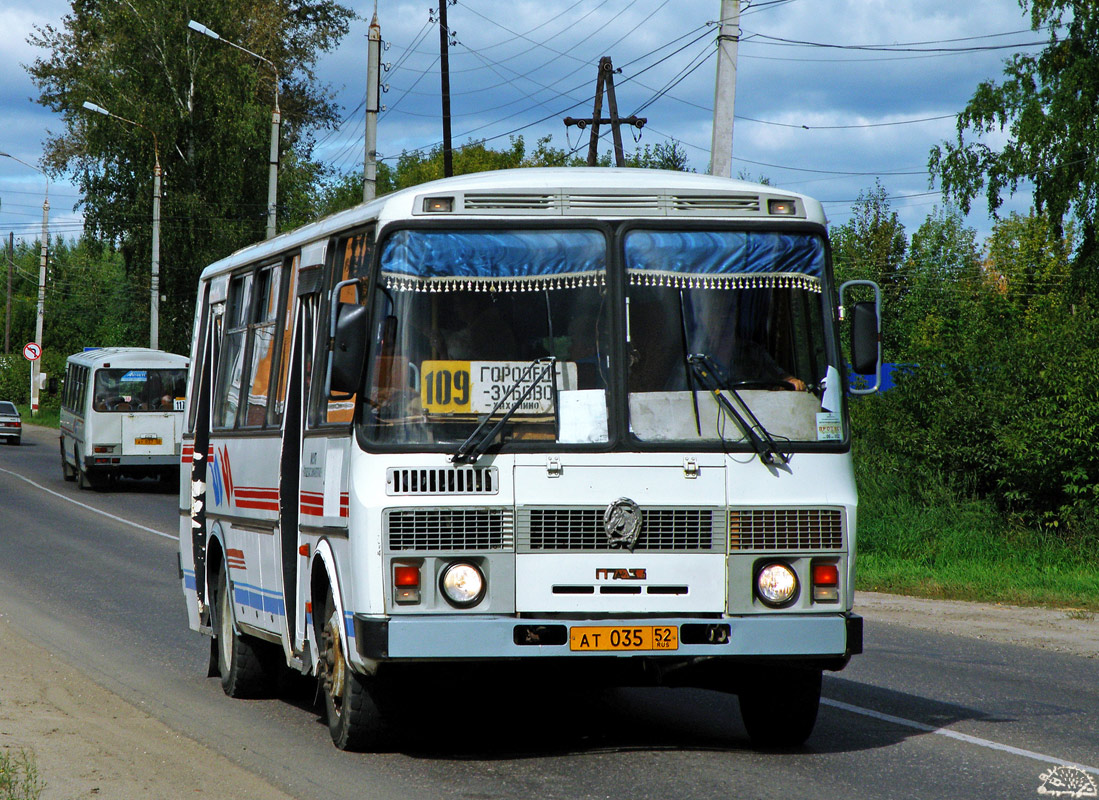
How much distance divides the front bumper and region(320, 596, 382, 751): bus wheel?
1.33 feet

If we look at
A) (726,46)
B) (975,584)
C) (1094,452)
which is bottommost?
(975,584)

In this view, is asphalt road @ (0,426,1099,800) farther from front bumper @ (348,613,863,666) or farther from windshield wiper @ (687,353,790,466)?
windshield wiper @ (687,353,790,466)

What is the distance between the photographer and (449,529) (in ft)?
24.2

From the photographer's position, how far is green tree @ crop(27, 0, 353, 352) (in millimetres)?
53781

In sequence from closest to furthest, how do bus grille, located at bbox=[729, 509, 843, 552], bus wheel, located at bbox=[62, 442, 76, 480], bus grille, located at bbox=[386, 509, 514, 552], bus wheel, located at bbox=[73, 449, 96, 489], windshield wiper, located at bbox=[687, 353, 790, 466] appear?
1. bus grille, located at bbox=[386, 509, 514, 552]
2. bus grille, located at bbox=[729, 509, 843, 552]
3. windshield wiper, located at bbox=[687, 353, 790, 466]
4. bus wheel, located at bbox=[73, 449, 96, 489]
5. bus wheel, located at bbox=[62, 442, 76, 480]

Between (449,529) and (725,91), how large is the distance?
13.8m

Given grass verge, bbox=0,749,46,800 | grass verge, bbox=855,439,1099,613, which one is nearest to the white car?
grass verge, bbox=855,439,1099,613

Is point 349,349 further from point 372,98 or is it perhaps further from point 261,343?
point 372,98

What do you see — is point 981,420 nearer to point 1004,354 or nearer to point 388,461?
point 1004,354

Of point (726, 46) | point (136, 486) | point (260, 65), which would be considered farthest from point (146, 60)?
point (726, 46)

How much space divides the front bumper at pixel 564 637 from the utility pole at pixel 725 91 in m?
12.8

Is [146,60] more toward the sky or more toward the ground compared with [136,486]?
more toward the sky

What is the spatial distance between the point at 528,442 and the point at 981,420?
16872 millimetres

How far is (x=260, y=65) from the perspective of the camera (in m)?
57.4
